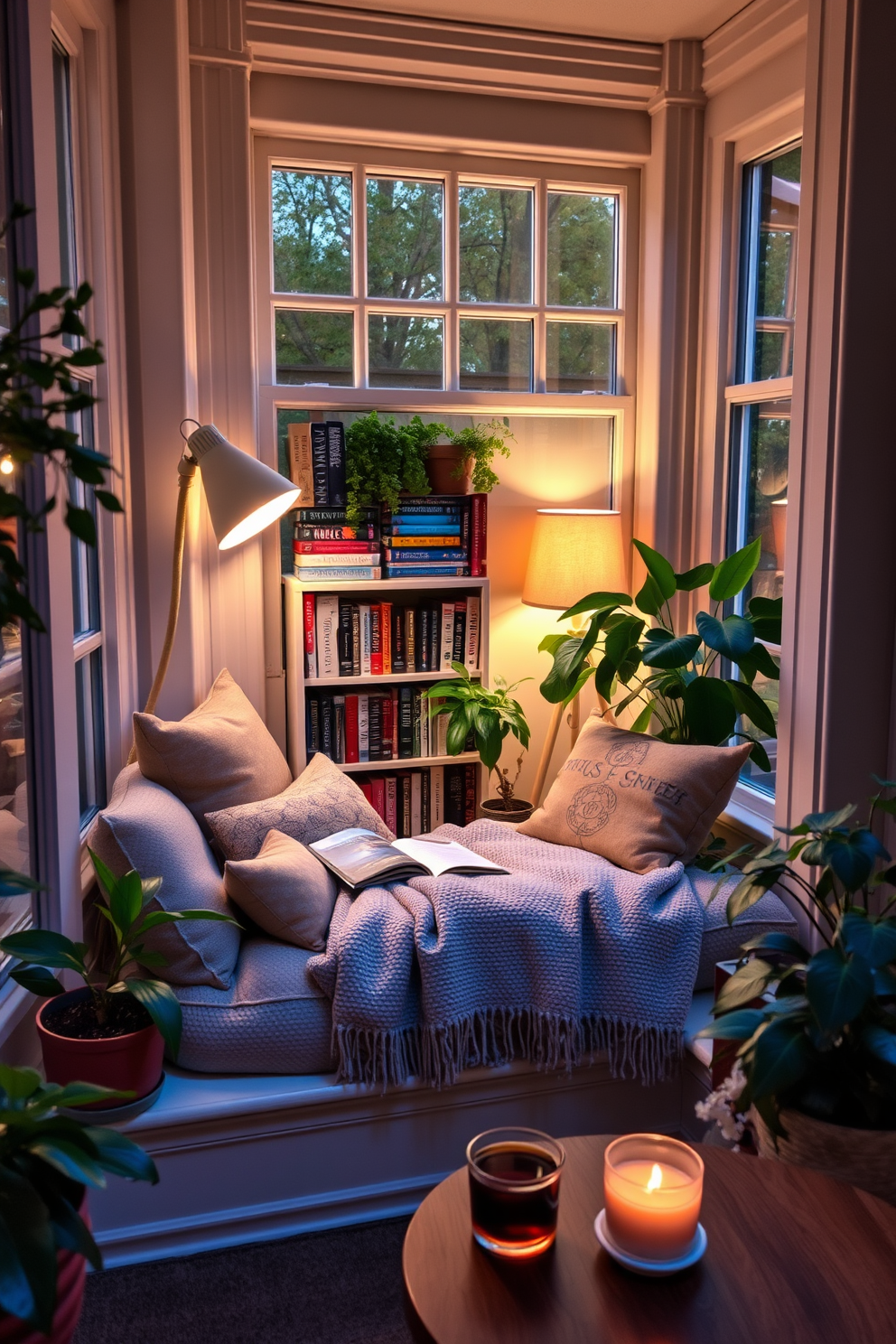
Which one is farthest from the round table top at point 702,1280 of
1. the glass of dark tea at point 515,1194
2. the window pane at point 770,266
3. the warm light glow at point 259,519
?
the window pane at point 770,266

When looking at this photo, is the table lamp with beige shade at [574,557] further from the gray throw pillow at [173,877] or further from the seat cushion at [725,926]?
the gray throw pillow at [173,877]

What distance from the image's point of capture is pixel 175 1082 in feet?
6.79

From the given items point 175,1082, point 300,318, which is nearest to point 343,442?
point 300,318

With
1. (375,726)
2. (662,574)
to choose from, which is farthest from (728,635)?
(375,726)

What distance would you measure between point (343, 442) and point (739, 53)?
155 centimetres

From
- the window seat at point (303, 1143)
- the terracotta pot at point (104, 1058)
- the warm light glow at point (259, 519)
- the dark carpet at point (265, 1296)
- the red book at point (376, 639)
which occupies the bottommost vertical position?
the dark carpet at point (265, 1296)

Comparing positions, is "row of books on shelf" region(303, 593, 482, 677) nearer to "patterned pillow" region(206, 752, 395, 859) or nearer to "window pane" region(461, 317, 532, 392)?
"patterned pillow" region(206, 752, 395, 859)

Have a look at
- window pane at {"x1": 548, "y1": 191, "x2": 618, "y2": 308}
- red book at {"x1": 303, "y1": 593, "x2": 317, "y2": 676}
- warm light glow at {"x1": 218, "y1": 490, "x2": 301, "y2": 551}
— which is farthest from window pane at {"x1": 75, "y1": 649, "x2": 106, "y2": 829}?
window pane at {"x1": 548, "y1": 191, "x2": 618, "y2": 308}

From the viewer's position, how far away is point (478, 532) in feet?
10.6

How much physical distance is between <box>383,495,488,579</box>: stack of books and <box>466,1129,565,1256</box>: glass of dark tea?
6.96 ft

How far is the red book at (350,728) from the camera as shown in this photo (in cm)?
321

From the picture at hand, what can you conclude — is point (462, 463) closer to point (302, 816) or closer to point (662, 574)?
point (662, 574)

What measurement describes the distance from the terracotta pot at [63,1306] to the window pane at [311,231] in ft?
9.13

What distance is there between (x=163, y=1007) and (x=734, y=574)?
6.07 ft
